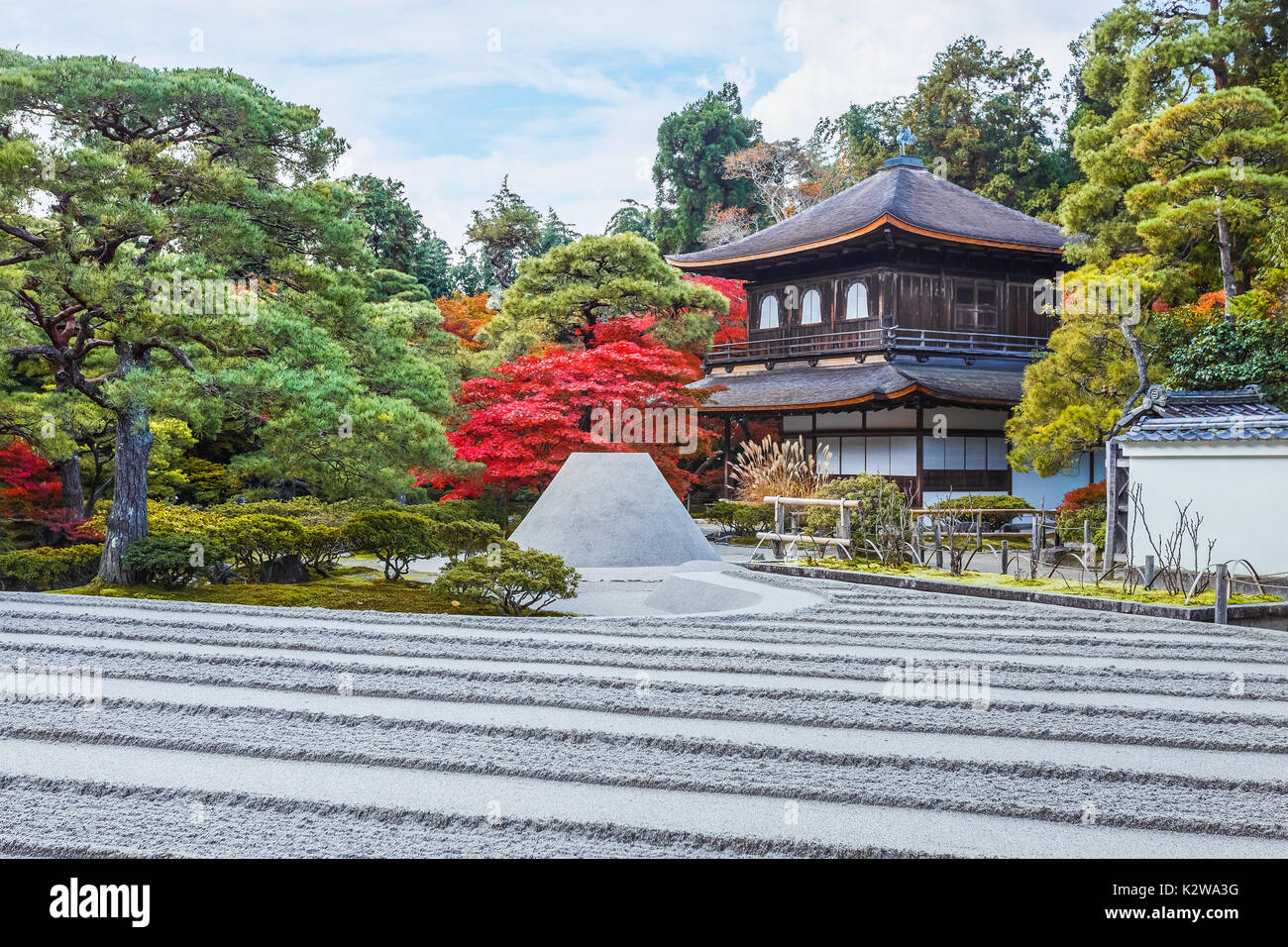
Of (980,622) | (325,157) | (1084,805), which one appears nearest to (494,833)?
(1084,805)

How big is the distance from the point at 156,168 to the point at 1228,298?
41.7 ft

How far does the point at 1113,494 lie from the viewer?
1138 centimetres

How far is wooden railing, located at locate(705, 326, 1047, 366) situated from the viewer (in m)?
19.2

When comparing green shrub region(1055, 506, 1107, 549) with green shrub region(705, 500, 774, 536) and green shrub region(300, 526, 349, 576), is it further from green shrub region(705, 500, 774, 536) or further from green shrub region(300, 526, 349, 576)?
green shrub region(300, 526, 349, 576)

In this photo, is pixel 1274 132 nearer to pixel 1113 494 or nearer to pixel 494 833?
pixel 1113 494

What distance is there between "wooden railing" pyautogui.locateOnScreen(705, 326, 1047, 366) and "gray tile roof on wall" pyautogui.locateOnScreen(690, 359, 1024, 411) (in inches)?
10.0

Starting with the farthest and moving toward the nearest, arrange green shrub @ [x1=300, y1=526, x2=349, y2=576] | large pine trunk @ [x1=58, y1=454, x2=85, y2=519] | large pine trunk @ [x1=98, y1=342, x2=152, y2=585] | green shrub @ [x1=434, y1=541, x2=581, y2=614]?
large pine trunk @ [x1=58, y1=454, x2=85, y2=519]
green shrub @ [x1=300, y1=526, x2=349, y2=576]
large pine trunk @ [x1=98, y1=342, x2=152, y2=585]
green shrub @ [x1=434, y1=541, x2=581, y2=614]

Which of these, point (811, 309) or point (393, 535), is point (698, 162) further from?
point (393, 535)

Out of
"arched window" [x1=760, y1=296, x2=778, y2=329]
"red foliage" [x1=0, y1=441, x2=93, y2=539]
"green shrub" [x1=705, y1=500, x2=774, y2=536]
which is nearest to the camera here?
"red foliage" [x1=0, y1=441, x2=93, y2=539]

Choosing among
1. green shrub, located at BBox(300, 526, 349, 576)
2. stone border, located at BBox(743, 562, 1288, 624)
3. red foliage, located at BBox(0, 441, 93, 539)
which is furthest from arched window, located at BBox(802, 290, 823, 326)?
red foliage, located at BBox(0, 441, 93, 539)

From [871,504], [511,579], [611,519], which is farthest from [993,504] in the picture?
[511,579]

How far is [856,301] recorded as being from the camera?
2009cm

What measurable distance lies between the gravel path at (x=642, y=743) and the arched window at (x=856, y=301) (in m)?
12.9
